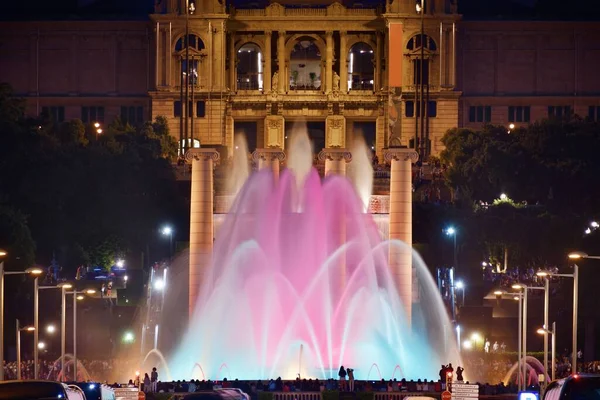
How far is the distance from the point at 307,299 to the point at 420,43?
253ft

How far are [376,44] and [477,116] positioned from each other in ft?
33.1

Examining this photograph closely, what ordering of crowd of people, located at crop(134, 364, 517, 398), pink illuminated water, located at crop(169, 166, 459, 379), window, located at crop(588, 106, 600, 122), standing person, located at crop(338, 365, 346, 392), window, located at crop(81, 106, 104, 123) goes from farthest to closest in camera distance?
window, located at crop(81, 106, 104, 123) → window, located at crop(588, 106, 600, 122) → pink illuminated water, located at crop(169, 166, 459, 379) → standing person, located at crop(338, 365, 346, 392) → crowd of people, located at crop(134, 364, 517, 398)

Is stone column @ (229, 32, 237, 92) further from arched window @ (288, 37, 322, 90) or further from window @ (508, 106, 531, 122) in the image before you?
window @ (508, 106, 531, 122)

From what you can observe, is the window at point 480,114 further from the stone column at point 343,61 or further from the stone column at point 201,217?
the stone column at point 201,217

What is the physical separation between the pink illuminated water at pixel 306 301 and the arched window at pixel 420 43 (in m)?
62.1

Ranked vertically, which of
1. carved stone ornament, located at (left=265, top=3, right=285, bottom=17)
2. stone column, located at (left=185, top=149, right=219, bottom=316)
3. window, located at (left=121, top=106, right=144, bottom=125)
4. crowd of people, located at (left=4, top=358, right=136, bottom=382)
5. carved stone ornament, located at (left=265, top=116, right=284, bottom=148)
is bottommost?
crowd of people, located at (left=4, top=358, right=136, bottom=382)

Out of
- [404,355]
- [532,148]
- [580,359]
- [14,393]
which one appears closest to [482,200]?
[532,148]

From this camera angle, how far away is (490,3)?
175125mm

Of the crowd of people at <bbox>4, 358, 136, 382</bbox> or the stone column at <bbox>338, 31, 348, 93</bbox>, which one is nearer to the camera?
the crowd of people at <bbox>4, 358, 136, 382</bbox>

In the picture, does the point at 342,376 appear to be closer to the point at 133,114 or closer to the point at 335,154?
the point at 335,154

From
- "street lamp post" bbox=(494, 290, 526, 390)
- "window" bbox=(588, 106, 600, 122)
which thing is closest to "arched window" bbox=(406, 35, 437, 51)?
"window" bbox=(588, 106, 600, 122)

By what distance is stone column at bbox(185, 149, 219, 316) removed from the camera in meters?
96.8

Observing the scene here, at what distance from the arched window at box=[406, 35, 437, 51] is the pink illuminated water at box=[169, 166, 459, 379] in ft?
204

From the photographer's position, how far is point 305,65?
170625mm
